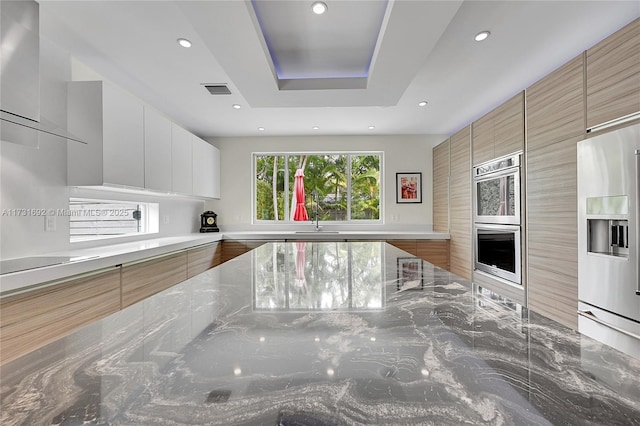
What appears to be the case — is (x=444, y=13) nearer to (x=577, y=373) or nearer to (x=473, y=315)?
(x=473, y=315)

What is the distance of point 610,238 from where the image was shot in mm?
1654

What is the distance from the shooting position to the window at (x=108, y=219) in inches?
93.7

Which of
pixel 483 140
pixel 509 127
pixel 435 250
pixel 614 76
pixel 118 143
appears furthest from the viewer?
pixel 435 250

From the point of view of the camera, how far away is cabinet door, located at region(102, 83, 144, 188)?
7.28ft

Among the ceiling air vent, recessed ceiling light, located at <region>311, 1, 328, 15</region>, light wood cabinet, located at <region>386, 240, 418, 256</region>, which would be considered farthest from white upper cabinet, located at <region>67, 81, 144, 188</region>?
light wood cabinet, located at <region>386, 240, 418, 256</region>

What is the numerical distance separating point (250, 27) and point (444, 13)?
1057mm

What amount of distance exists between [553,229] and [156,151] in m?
3.45

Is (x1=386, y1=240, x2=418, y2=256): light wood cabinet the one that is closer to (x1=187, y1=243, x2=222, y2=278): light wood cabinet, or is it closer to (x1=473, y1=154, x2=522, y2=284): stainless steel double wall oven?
(x1=473, y1=154, x2=522, y2=284): stainless steel double wall oven

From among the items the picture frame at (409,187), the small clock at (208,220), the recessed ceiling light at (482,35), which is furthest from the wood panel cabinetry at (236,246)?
the recessed ceiling light at (482,35)

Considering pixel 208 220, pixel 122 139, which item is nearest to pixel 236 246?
pixel 208 220

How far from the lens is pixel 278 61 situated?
241 centimetres

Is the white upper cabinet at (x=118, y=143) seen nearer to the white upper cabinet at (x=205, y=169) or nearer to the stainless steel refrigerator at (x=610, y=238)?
the white upper cabinet at (x=205, y=169)

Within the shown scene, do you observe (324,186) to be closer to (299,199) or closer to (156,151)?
(299,199)

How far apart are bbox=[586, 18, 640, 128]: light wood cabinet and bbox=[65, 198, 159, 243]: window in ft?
11.9
